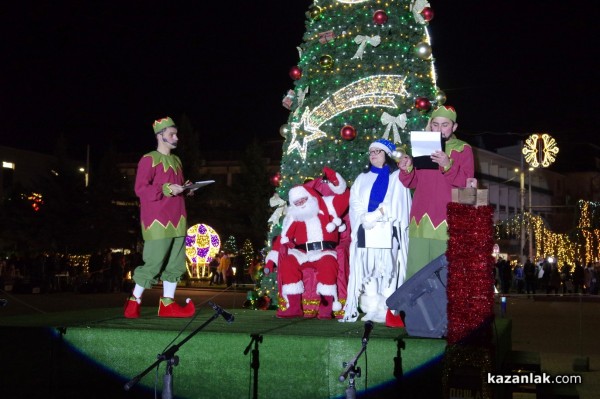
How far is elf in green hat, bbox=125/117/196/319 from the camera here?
9453 millimetres

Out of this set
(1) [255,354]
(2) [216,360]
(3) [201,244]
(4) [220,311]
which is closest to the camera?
(4) [220,311]

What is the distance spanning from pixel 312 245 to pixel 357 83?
14.9 ft

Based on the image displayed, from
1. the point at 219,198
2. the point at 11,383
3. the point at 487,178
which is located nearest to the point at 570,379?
the point at 11,383

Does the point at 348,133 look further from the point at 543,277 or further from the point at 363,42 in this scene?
the point at 543,277

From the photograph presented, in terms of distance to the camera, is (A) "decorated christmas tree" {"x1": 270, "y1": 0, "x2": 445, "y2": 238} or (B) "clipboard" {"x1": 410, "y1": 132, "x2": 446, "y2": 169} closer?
(B) "clipboard" {"x1": 410, "y1": 132, "x2": 446, "y2": 169}

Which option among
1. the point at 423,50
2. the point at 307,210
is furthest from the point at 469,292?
the point at 423,50

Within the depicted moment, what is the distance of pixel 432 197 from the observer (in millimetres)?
8422

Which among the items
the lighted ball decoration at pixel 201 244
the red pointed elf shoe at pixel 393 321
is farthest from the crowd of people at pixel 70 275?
the red pointed elf shoe at pixel 393 321

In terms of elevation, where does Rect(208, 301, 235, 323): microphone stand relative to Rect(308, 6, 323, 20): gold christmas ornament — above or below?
below

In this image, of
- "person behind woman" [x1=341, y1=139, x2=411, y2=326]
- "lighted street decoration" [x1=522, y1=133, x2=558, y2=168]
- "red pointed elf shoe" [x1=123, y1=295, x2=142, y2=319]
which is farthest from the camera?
"lighted street decoration" [x1=522, y1=133, x2=558, y2=168]

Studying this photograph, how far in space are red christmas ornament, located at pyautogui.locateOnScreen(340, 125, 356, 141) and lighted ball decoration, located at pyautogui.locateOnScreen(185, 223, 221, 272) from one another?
26.4m
